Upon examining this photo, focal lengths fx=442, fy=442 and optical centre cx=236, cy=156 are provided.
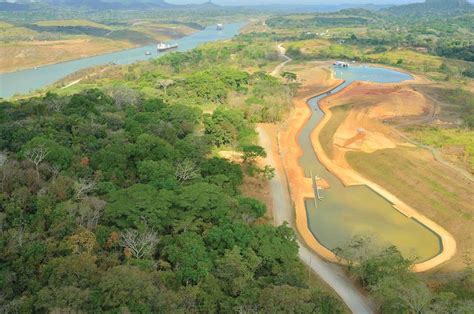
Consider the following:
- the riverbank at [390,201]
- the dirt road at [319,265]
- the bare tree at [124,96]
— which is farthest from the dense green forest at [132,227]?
the bare tree at [124,96]

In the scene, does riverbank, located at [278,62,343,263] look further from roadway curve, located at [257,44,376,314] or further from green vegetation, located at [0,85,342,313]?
green vegetation, located at [0,85,342,313]

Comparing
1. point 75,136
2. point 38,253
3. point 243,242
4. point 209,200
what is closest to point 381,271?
point 243,242

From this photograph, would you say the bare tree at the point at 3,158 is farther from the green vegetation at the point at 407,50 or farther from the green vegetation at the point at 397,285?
the green vegetation at the point at 407,50

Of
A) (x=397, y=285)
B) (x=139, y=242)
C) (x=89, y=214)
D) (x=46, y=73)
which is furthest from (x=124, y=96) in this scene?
(x=46, y=73)

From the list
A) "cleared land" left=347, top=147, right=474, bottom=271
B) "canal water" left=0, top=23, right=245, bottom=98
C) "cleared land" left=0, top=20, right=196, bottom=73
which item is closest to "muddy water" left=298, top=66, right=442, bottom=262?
"cleared land" left=347, top=147, right=474, bottom=271

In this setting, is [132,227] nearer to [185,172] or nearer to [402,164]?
[185,172]

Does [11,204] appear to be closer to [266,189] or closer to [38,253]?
[38,253]

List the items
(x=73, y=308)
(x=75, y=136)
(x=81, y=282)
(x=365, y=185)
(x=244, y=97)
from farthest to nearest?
(x=244, y=97) < (x=365, y=185) < (x=75, y=136) < (x=81, y=282) < (x=73, y=308)
